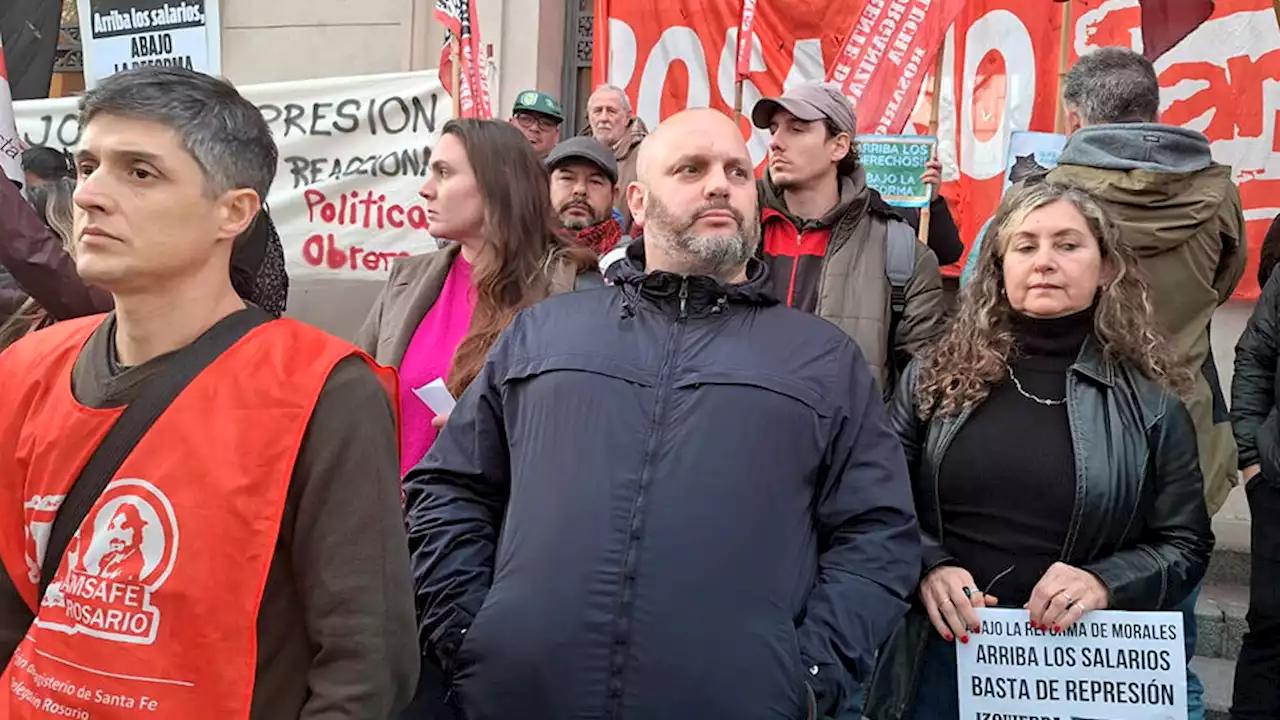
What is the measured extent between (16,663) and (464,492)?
862 millimetres

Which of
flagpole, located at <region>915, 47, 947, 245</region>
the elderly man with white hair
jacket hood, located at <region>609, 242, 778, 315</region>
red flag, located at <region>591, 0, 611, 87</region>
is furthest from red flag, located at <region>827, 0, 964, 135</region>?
jacket hood, located at <region>609, 242, 778, 315</region>

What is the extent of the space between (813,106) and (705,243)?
140 centimetres

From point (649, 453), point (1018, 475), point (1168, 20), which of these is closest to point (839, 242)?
point (1018, 475)

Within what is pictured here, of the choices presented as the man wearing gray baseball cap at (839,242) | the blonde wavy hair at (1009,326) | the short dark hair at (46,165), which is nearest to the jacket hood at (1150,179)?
the blonde wavy hair at (1009,326)

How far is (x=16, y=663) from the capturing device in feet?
5.45

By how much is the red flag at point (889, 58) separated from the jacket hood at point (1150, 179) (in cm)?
181

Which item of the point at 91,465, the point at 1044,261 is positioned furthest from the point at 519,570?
the point at 1044,261

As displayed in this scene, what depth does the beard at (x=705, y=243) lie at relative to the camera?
238 cm

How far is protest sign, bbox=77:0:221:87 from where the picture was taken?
768 cm

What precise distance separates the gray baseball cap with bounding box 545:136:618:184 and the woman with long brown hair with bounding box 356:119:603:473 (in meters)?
1.34

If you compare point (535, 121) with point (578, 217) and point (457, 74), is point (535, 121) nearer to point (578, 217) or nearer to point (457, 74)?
point (457, 74)

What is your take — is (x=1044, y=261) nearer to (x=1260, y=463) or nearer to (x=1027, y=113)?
(x=1260, y=463)

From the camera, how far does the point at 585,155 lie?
4668 mm

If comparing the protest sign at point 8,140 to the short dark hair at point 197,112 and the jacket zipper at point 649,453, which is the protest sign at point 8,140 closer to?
the short dark hair at point 197,112
